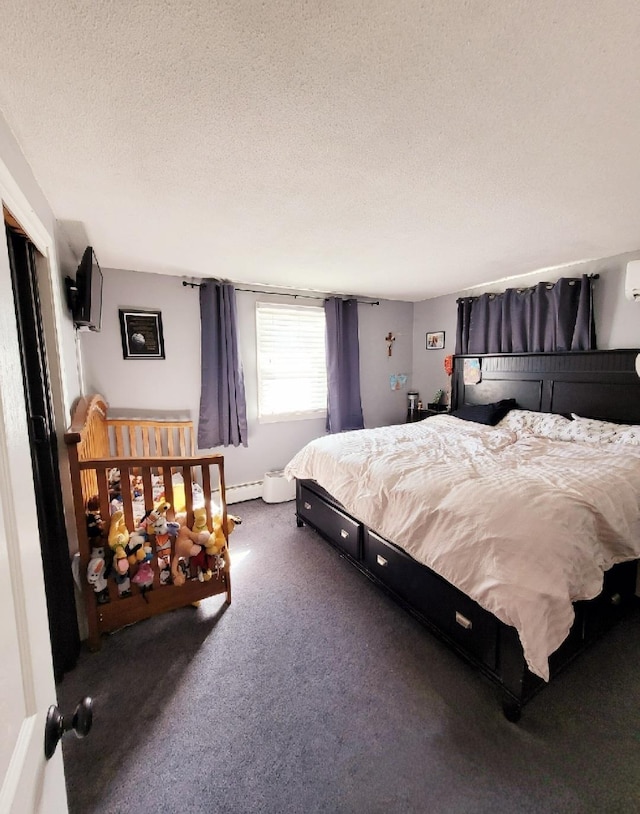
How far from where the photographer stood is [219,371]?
341 cm

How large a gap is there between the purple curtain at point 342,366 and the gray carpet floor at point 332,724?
238 centimetres

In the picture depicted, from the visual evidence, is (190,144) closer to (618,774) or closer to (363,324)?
(618,774)

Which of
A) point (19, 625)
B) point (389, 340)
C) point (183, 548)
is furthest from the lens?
point (389, 340)

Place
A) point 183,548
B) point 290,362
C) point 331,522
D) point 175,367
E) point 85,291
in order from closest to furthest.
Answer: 1. point 183,548
2. point 85,291
3. point 331,522
4. point 175,367
5. point 290,362

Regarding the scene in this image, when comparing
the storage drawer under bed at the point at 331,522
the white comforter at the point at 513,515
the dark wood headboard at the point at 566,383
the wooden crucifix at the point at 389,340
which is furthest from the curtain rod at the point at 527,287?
the storage drawer under bed at the point at 331,522

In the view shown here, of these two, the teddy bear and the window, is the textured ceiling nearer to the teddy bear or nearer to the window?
the window

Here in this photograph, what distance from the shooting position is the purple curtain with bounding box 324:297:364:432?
398cm

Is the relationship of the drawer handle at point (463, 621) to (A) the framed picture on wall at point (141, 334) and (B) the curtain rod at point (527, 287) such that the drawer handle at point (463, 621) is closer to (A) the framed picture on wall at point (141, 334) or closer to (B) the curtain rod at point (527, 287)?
(B) the curtain rod at point (527, 287)

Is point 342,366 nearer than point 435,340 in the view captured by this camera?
Yes

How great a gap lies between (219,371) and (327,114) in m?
2.52

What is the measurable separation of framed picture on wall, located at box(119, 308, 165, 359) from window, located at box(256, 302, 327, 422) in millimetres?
967

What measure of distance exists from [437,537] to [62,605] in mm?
1793

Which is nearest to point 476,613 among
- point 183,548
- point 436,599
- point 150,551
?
point 436,599

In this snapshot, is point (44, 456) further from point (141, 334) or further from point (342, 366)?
point (342, 366)
